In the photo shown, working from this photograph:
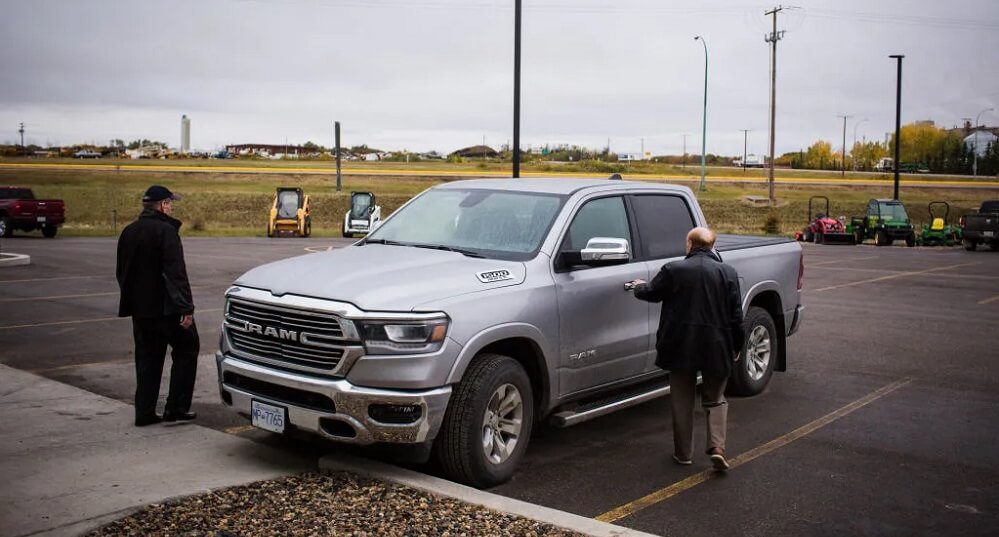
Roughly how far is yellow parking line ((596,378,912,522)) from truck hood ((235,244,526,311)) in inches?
63.2

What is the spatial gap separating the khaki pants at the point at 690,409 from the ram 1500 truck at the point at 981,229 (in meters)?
30.9

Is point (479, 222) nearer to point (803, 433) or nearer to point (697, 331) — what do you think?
point (697, 331)

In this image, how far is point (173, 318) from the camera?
7.27m

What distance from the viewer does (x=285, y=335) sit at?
5938 mm

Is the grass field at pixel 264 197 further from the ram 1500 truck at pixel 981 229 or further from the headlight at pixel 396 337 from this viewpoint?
the headlight at pixel 396 337

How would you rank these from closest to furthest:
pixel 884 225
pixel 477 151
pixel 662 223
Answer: pixel 662 223 < pixel 884 225 < pixel 477 151

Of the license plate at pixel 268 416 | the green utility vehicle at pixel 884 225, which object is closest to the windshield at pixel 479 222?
the license plate at pixel 268 416

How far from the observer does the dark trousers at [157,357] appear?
7293mm

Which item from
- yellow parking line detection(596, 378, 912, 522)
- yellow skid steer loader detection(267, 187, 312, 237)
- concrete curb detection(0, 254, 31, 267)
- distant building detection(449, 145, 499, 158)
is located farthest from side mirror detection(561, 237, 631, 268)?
distant building detection(449, 145, 499, 158)

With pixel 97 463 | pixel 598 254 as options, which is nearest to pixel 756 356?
pixel 598 254

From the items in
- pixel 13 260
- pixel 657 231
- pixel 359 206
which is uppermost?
pixel 657 231

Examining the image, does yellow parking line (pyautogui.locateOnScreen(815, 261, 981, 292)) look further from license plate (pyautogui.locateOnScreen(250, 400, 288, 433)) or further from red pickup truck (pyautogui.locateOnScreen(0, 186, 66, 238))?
red pickup truck (pyautogui.locateOnScreen(0, 186, 66, 238))

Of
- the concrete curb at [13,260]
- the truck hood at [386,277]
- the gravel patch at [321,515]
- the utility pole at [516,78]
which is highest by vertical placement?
the utility pole at [516,78]

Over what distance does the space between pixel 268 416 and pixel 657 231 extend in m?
3.58
